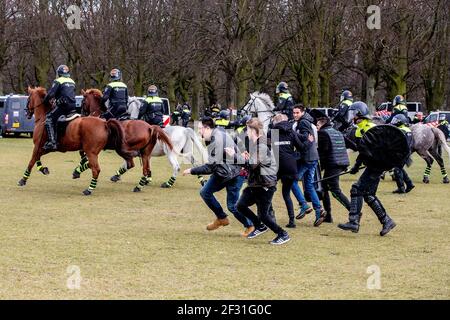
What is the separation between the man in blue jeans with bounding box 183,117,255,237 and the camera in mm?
11266

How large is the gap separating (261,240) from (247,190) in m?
0.83

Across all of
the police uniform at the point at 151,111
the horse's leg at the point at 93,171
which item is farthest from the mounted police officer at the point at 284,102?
the horse's leg at the point at 93,171

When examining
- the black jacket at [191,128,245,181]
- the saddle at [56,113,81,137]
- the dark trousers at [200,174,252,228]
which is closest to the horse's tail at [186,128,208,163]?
the saddle at [56,113,81,137]

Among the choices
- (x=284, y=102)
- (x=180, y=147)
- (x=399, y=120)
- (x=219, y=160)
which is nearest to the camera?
(x=219, y=160)

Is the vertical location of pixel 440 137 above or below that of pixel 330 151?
below

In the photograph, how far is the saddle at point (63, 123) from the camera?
1716 centimetres

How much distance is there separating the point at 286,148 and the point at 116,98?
314 inches

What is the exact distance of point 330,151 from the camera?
41.8 feet

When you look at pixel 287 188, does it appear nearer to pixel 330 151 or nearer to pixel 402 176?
pixel 330 151

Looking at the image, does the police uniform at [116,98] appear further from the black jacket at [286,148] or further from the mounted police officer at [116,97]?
the black jacket at [286,148]

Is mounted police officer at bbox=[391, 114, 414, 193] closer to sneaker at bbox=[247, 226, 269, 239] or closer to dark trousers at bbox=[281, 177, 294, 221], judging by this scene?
dark trousers at bbox=[281, 177, 294, 221]

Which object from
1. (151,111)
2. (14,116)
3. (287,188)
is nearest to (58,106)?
(151,111)

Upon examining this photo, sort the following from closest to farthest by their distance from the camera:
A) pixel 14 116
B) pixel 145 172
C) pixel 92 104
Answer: pixel 145 172 → pixel 92 104 → pixel 14 116

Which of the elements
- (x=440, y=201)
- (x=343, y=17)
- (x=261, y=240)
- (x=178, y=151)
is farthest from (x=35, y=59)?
(x=261, y=240)
